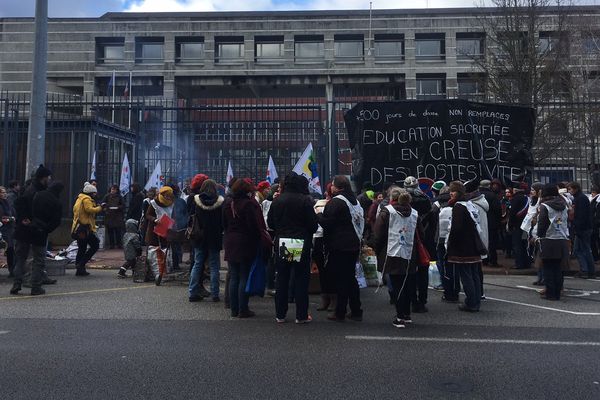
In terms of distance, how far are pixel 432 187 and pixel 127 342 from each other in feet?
23.6

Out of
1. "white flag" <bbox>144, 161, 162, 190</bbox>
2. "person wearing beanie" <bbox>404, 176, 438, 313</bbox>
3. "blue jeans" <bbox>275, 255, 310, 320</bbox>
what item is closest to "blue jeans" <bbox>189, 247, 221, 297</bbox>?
"blue jeans" <bbox>275, 255, 310, 320</bbox>

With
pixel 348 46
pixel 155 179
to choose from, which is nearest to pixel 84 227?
pixel 155 179

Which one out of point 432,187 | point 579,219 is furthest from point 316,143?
point 579,219

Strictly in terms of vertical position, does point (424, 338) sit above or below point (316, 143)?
below

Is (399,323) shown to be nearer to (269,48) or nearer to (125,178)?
(125,178)

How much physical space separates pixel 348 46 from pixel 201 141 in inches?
1060

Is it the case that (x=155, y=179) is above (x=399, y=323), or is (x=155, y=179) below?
above

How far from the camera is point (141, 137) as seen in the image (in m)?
14.5

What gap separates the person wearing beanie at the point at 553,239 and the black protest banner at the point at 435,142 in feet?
11.8

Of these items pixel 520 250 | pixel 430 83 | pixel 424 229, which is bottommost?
pixel 520 250

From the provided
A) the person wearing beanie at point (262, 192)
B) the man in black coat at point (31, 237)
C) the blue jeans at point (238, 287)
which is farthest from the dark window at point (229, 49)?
the blue jeans at point (238, 287)

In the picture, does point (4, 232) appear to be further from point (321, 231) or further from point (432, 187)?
point (432, 187)

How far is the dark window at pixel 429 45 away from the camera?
127 ft

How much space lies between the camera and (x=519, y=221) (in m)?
11.6
